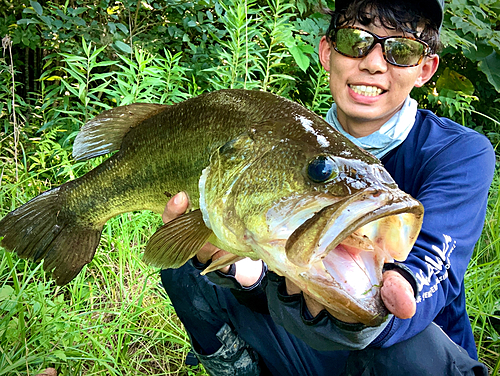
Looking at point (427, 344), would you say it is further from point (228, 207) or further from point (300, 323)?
point (228, 207)

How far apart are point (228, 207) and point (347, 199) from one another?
376mm

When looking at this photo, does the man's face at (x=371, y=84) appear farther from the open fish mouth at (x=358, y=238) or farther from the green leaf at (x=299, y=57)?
the green leaf at (x=299, y=57)

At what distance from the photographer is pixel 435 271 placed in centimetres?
119

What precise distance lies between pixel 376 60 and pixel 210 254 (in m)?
1.07

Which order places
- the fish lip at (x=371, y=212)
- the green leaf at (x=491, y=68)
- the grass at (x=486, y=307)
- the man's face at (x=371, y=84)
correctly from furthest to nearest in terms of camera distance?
the green leaf at (x=491, y=68)
the grass at (x=486, y=307)
the man's face at (x=371, y=84)
the fish lip at (x=371, y=212)

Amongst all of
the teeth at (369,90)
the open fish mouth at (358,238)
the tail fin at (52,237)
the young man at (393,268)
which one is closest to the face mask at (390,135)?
the young man at (393,268)

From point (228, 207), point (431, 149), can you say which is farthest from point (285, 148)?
point (431, 149)

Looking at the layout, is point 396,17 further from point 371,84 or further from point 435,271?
point 435,271

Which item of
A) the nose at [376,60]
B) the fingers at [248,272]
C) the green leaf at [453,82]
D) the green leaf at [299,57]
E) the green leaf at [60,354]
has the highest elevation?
the nose at [376,60]

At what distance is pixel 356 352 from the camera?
142 centimetres

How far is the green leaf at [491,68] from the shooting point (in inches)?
168

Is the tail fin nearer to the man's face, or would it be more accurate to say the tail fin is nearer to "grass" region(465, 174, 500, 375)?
the man's face

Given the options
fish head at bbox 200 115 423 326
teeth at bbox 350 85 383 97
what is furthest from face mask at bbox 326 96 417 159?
fish head at bbox 200 115 423 326

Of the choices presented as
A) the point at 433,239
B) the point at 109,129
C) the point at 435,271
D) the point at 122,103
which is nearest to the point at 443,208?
the point at 433,239
